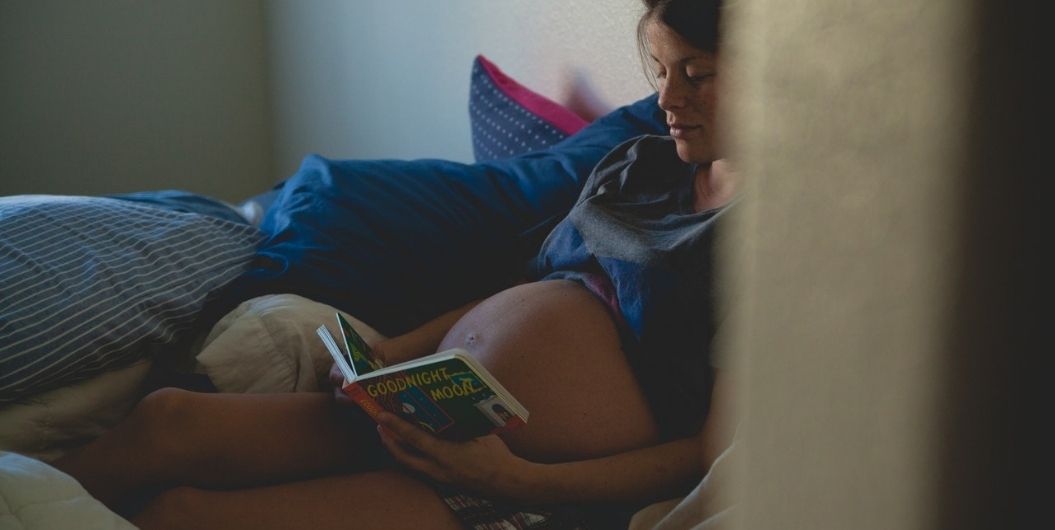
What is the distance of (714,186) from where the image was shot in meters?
1.19

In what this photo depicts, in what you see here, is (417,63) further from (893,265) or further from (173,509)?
(893,265)

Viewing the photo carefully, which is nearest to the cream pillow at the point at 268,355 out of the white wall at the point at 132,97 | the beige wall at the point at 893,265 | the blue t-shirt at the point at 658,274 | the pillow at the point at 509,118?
the blue t-shirt at the point at 658,274

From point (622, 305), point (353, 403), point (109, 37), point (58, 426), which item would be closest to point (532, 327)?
point (622, 305)

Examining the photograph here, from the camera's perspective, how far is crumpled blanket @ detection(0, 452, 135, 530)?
0.88 metres

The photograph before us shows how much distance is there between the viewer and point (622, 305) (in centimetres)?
114

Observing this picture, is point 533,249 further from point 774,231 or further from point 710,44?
point 774,231

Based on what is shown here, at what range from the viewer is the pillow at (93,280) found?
3.92 ft

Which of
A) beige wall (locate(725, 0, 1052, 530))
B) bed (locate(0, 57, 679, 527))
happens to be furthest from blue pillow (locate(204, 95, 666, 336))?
beige wall (locate(725, 0, 1052, 530))

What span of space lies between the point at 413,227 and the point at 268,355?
0.32m

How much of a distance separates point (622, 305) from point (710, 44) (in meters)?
0.30

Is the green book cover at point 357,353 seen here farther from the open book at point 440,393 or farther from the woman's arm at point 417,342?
the woman's arm at point 417,342

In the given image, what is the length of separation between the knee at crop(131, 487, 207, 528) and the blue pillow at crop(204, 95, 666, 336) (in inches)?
16.8

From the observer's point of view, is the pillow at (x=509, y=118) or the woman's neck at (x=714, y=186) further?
the pillow at (x=509, y=118)

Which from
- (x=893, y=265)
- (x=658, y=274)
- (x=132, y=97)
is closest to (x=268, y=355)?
(x=658, y=274)
